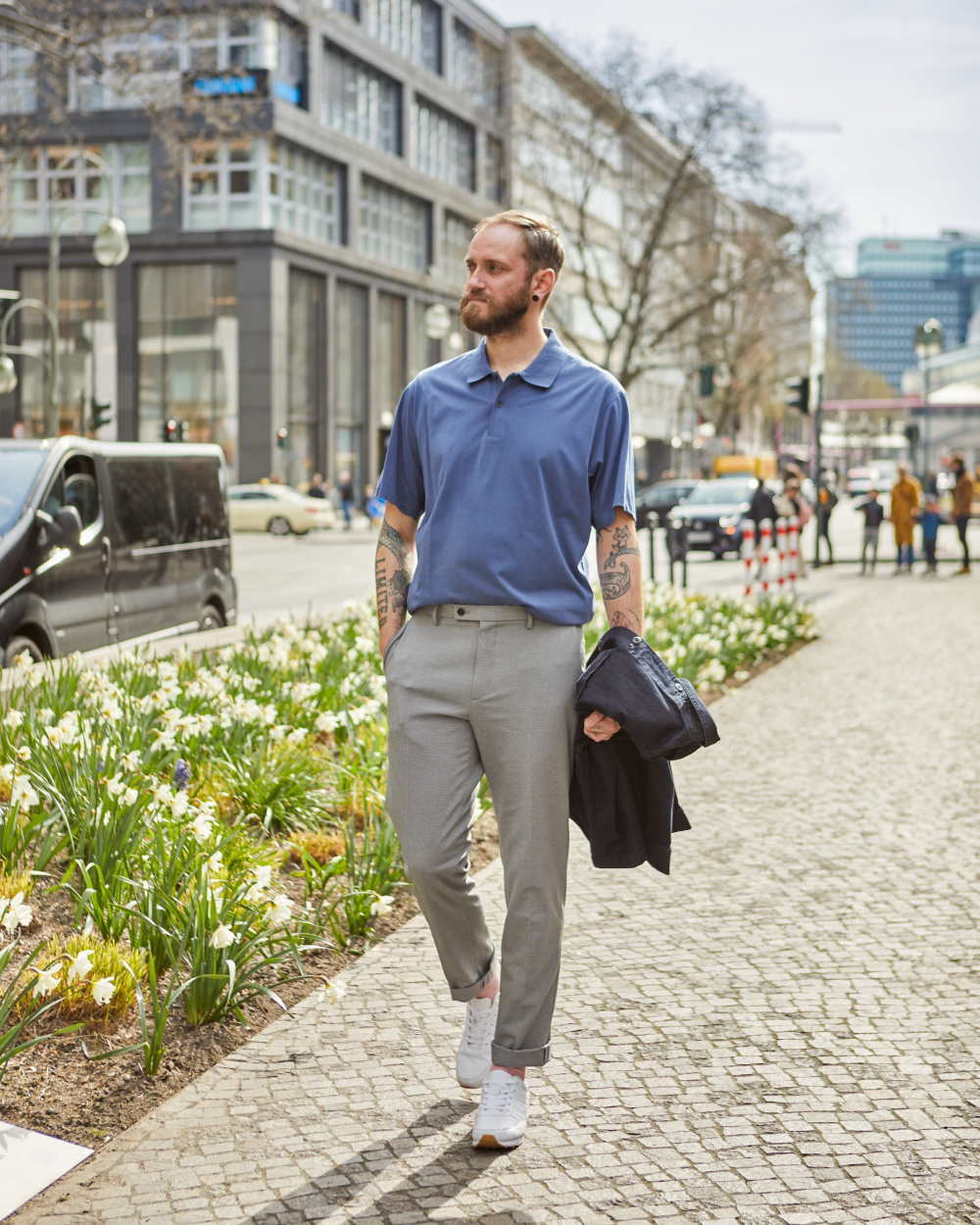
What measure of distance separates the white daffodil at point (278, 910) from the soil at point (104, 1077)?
283 millimetres

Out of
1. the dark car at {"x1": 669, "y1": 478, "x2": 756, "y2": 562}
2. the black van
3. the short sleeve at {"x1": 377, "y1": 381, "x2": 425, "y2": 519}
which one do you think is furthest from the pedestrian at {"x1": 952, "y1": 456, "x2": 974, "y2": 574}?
the short sleeve at {"x1": 377, "y1": 381, "x2": 425, "y2": 519}

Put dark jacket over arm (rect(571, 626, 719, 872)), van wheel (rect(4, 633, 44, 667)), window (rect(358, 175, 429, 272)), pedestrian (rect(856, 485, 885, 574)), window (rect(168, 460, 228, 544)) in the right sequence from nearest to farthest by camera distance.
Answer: dark jacket over arm (rect(571, 626, 719, 872)) → van wheel (rect(4, 633, 44, 667)) → window (rect(168, 460, 228, 544)) → pedestrian (rect(856, 485, 885, 574)) → window (rect(358, 175, 429, 272))

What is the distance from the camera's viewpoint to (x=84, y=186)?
4912 centimetres

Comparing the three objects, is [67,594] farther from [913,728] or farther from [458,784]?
[458,784]

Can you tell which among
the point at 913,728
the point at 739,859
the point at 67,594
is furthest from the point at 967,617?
the point at 739,859

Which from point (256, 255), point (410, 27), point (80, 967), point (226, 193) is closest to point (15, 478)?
point (80, 967)

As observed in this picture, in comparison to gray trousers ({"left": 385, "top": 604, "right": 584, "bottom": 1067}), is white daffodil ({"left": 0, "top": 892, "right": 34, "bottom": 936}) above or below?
below

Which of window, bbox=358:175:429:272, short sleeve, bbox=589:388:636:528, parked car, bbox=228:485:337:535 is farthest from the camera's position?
window, bbox=358:175:429:272

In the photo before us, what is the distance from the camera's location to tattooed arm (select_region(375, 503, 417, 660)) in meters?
3.56

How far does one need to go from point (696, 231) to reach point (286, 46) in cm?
1449

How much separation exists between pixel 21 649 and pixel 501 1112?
20.9 ft

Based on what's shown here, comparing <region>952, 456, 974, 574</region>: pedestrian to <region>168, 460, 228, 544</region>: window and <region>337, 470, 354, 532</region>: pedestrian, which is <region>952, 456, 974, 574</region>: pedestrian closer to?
<region>168, 460, 228, 544</region>: window

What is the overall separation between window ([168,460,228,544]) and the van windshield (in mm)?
1921

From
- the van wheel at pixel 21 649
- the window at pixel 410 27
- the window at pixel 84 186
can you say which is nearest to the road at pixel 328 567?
the van wheel at pixel 21 649
